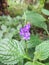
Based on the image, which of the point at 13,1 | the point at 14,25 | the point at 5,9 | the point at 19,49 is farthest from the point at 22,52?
the point at 13,1

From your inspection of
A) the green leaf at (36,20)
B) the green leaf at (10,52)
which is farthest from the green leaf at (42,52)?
the green leaf at (36,20)

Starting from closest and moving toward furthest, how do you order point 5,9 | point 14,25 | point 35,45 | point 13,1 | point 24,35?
point 24,35
point 35,45
point 14,25
point 5,9
point 13,1

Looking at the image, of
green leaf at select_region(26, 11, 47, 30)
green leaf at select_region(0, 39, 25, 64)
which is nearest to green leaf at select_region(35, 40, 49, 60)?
green leaf at select_region(0, 39, 25, 64)

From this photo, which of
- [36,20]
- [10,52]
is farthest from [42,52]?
[36,20]

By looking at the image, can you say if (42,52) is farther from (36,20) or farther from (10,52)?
(36,20)

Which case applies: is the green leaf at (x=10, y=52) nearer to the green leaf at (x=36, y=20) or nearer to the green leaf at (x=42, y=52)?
the green leaf at (x=42, y=52)

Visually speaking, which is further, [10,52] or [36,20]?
[36,20]

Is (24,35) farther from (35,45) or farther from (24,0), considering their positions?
(24,0)

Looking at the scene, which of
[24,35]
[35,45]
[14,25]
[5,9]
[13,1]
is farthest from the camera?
[13,1]

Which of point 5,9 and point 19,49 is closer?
point 19,49
